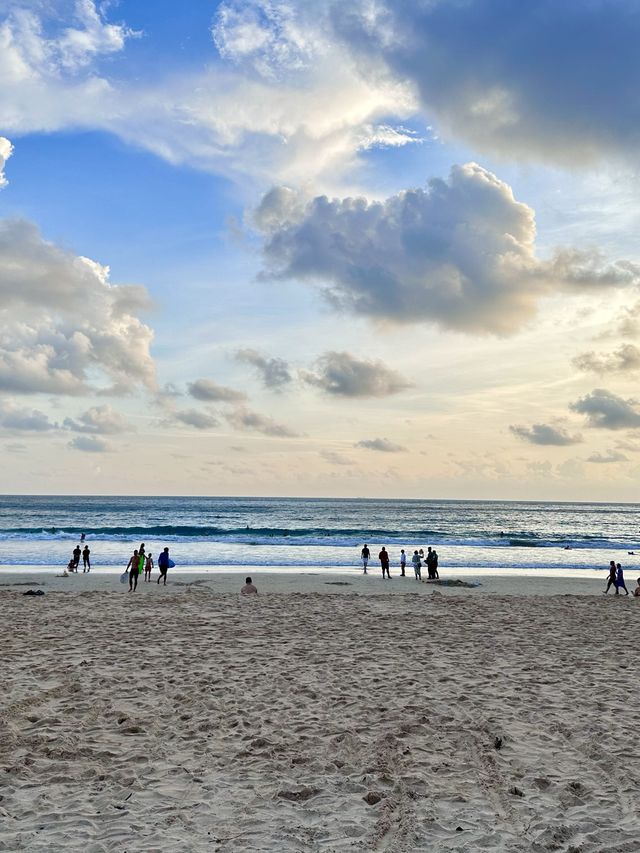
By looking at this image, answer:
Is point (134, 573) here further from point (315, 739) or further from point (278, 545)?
point (278, 545)

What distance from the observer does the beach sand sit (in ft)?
17.2

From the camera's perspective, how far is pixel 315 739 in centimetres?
729

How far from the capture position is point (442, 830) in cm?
525

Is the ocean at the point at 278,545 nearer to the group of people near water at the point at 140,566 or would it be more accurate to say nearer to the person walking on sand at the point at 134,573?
the group of people near water at the point at 140,566

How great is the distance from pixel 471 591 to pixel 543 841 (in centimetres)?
1956

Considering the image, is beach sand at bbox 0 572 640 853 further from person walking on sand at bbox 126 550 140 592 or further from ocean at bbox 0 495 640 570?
ocean at bbox 0 495 640 570

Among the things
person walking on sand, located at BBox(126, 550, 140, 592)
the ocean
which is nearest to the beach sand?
person walking on sand, located at BBox(126, 550, 140, 592)

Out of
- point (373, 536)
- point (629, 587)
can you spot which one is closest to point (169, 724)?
point (629, 587)

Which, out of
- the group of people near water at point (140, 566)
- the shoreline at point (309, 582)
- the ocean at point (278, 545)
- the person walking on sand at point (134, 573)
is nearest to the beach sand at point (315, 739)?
the person walking on sand at point (134, 573)

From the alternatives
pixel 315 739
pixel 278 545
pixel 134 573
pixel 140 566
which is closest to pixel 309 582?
pixel 140 566

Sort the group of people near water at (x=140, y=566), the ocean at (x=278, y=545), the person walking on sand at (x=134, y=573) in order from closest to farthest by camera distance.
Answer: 1. the person walking on sand at (x=134, y=573)
2. the group of people near water at (x=140, y=566)
3. the ocean at (x=278, y=545)

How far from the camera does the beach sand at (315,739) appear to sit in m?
5.25

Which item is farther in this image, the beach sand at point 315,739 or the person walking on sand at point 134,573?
the person walking on sand at point 134,573

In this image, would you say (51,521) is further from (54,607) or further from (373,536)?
(54,607)
